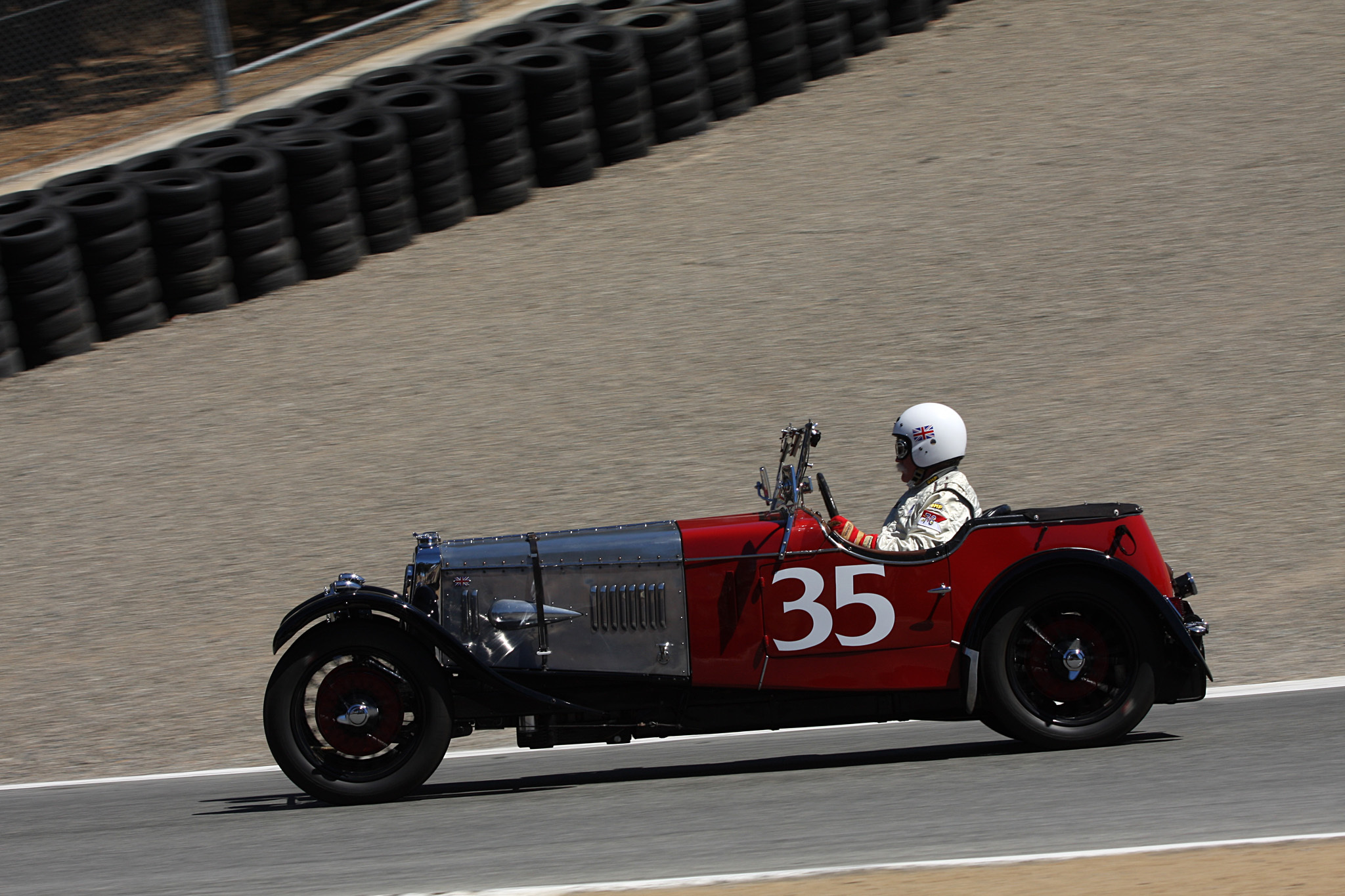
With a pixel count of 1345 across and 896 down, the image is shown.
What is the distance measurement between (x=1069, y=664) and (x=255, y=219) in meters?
8.74

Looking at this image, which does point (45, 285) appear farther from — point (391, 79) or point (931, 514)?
point (931, 514)

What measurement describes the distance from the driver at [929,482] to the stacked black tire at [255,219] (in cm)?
764

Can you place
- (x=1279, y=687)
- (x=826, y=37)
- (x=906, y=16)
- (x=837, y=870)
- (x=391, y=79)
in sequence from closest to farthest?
(x=837, y=870) < (x=1279, y=687) < (x=391, y=79) < (x=826, y=37) < (x=906, y=16)

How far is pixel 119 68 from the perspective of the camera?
48.0 ft

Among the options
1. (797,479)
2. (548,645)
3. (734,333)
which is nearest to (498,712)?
(548,645)

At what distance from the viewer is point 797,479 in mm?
5863

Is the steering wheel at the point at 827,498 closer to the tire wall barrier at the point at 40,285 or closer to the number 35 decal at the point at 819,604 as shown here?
the number 35 decal at the point at 819,604

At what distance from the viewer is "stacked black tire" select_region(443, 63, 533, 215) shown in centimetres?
1334

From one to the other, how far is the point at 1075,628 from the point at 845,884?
188cm

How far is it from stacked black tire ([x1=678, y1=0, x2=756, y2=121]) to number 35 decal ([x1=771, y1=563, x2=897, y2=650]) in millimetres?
10072

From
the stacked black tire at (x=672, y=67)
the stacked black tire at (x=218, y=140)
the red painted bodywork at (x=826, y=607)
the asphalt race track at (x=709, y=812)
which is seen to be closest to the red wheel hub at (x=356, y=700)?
the asphalt race track at (x=709, y=812)

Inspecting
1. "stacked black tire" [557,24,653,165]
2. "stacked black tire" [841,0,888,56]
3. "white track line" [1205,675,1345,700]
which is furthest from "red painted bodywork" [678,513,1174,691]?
"stacked black tire" [841,0,888,56]

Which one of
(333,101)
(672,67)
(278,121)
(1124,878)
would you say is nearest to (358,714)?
(1124,878)

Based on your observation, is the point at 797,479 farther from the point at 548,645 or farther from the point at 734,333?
the point at 734,333
